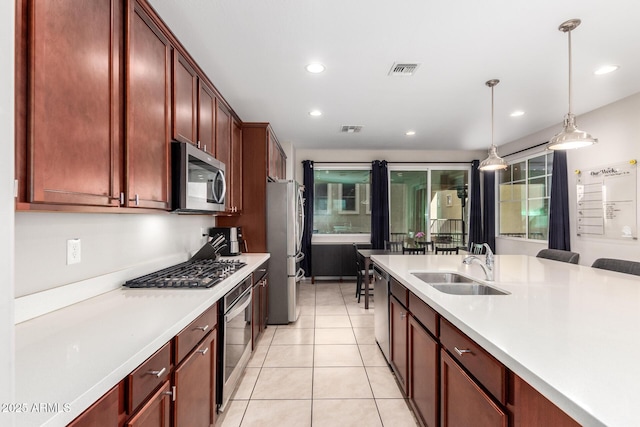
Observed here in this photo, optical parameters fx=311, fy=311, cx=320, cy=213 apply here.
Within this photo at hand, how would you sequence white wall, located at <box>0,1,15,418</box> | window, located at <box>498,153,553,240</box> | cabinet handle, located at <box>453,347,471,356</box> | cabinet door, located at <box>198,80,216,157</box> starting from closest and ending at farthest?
white wall, located at <box>0,1,15,418</box> → cabinet handle, located at <box>453,347,471,356</box> → cabinet door, located at <box>198,80,216,157</box> → window, located at <box>498,153,553,240</box>

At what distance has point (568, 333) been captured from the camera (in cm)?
107

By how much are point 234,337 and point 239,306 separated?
0.68ft

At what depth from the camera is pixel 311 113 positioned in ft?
12.9

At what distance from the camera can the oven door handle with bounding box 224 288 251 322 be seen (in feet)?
6.66

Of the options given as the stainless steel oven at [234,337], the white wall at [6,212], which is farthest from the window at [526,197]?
the white wall at [6,212]

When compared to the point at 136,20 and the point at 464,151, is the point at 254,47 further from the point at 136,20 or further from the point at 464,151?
the point at 464,151

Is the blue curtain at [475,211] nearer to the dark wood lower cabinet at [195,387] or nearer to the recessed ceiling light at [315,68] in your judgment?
the recessed ceiling light at [315,68]

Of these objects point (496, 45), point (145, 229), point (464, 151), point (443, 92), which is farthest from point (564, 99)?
point (145, 229)

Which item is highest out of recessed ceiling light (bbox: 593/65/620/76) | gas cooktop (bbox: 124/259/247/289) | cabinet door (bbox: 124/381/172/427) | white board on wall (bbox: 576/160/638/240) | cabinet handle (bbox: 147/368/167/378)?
recessed ceiling light (bbox: 593/65/620/76)

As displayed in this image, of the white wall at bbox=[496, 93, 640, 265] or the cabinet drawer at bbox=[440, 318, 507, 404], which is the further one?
the white wall at bbox=[496, 93, 640, 265]

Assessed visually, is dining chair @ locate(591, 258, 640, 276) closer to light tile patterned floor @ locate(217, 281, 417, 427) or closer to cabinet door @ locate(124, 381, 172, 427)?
light tile patterned floor @ locate(217, 281, 417, 427)

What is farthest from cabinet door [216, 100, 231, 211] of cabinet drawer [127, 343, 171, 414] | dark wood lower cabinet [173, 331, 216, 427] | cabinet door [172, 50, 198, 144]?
cabinet drawer [127, 343, 171, 414]

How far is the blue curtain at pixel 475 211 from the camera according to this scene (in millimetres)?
6180

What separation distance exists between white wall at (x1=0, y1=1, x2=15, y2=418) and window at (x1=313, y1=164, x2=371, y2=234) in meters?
5.88
